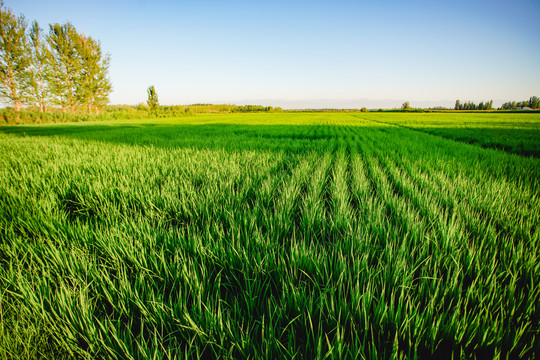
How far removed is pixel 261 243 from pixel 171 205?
116cm

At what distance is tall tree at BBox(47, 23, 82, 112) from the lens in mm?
32656

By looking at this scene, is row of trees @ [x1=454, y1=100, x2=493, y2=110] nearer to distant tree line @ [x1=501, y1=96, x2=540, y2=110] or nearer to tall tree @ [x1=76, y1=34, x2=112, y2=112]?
distant tree line @ [x1=501, y1=96, x2=540, y2=110]

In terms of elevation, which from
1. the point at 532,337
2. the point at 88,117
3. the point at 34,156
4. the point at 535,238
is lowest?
the point at 532,337

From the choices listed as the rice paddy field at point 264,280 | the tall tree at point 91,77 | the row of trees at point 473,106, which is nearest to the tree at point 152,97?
the tall tree at point 91,77

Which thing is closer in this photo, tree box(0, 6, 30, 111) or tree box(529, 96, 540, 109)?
tree box(0, 6, 30, 111)

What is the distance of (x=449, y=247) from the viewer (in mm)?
1416

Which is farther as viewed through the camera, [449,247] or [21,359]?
[449,247]

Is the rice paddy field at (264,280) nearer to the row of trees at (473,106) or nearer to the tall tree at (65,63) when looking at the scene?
the tall tree at (65,63)

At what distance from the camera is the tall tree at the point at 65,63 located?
32.7m

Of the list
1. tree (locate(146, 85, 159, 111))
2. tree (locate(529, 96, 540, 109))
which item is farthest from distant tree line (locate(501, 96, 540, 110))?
tree (locate(146, 85, 159, 111))

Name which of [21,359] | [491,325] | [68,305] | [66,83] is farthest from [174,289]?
[66,83]

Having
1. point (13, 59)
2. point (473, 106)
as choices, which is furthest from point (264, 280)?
point (473, 106)

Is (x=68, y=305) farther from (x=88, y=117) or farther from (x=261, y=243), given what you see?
(x=88, y=117)

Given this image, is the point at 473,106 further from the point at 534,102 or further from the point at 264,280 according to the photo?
the point at 264,280
